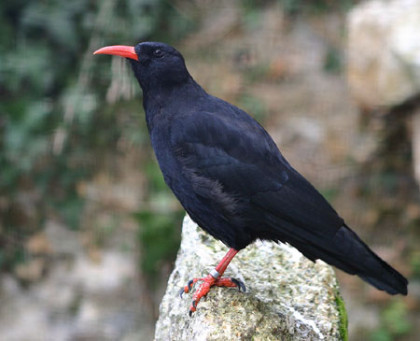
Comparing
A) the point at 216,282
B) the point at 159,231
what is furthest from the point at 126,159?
the point at 216,282

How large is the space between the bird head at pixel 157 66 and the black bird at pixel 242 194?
0.16 metres

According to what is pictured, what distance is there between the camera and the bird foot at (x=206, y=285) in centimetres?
315

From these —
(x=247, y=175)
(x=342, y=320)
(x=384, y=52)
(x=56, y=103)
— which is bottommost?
(x=342, y=320)

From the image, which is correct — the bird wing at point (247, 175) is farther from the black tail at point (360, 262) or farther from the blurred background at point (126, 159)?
the blurred background at point (126, 159)

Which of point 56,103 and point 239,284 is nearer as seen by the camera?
point 239,284

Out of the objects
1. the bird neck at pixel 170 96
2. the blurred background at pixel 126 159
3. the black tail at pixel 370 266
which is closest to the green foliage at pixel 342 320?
the black tail at pixel 370 266

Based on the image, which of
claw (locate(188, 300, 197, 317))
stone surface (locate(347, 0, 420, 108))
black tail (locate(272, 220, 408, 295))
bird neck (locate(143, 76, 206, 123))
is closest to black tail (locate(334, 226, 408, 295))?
black tail (locate(272, 220, 408, 295))

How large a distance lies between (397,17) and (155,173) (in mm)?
2441

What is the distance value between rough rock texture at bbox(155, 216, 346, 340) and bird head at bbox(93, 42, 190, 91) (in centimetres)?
86

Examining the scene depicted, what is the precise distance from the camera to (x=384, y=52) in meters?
5.73

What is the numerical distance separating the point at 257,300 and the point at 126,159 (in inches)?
132

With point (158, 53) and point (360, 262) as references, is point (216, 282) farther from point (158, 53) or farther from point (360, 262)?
point (158, 53)

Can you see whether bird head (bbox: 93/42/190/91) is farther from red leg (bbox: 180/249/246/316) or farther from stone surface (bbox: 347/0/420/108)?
stone surface (bbox: 347/0/420/108)

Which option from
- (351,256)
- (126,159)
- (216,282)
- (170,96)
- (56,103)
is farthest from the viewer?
(126,159)
